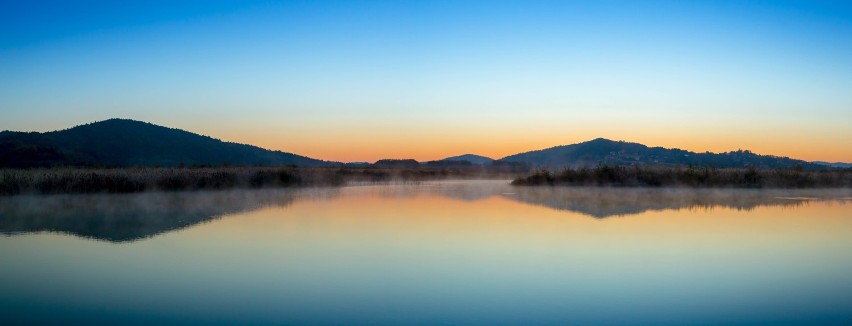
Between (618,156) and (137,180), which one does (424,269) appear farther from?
(618,156)

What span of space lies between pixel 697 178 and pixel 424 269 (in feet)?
66.4

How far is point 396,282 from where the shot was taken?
544 cm

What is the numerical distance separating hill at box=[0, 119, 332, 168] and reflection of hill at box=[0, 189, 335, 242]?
31252mm

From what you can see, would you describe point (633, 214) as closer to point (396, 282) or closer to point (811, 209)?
point (811, 209)

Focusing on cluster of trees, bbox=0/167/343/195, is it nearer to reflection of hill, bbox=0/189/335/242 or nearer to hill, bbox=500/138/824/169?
reflection of hill, bbox=0/189/335/242

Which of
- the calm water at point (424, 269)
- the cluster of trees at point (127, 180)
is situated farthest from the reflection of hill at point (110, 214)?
the cluster of trees at point (127, 180)

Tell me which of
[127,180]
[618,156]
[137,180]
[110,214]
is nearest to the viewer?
[110,214]

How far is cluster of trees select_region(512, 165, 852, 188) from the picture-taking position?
23.0 metres

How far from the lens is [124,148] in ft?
181

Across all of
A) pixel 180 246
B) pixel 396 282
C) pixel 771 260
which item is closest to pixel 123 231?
pixel 180 246

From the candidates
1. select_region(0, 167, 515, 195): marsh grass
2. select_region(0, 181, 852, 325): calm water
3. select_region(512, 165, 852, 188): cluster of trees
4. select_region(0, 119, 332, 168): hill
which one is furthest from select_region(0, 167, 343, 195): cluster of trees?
select_region(0, 119, 332, 168): hill

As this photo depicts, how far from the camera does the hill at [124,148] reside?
138 ft

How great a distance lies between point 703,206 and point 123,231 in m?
11.4

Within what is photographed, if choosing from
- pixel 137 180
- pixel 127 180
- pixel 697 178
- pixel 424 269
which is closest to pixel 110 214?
pixel 424 269
